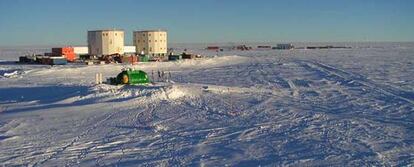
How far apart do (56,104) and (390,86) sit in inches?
437

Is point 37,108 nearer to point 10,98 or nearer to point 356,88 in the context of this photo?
point 10,98

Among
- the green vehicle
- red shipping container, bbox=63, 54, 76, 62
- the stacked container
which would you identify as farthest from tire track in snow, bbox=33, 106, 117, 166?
the stacked container

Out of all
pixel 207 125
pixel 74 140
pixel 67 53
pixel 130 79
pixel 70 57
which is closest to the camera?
pixel 74 140

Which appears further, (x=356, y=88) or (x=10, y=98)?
(x=356, y=88)

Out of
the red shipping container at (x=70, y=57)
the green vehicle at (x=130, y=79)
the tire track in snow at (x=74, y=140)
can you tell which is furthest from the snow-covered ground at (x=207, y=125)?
the red shipping container at (x=70, y=57)

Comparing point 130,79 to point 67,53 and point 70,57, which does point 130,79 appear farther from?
point 67,53

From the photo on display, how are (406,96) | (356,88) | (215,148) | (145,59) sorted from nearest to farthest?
(215,148), (406,96), (356,88), (145,59)

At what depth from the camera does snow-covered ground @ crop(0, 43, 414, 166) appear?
7316mm

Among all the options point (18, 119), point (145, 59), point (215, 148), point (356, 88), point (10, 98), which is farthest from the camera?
point (145, 59)

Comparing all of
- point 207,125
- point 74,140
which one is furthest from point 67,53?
point 74,140

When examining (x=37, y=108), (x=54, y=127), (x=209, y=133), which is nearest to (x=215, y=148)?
(x=209, y=133)

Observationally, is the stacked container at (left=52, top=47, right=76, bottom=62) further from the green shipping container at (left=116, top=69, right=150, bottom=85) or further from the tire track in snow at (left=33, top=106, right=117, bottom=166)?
the tire track in snow at (left=33, top=106, right=117, bottom=166)

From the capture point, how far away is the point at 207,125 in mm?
10117

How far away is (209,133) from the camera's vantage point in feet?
30.3
